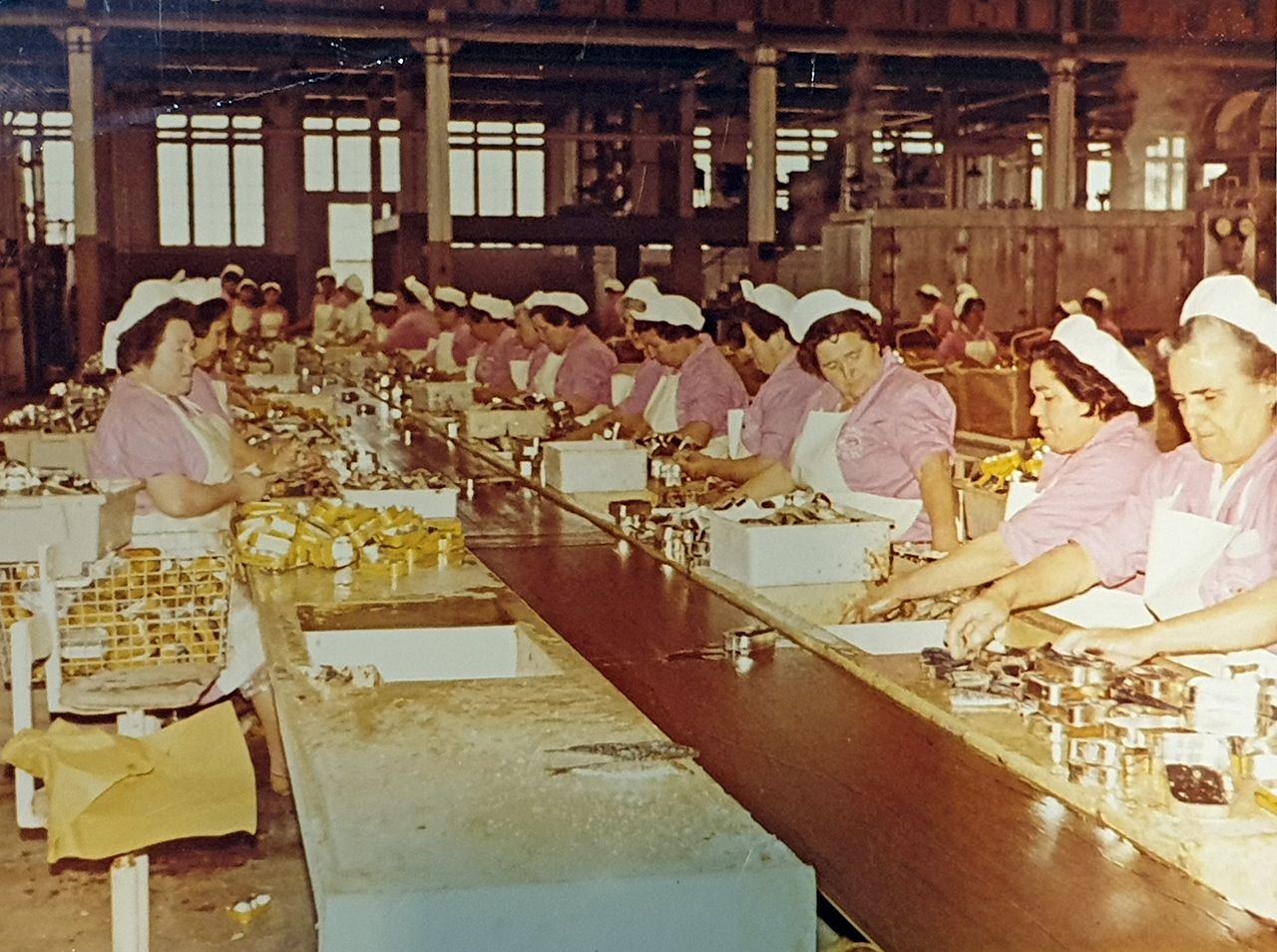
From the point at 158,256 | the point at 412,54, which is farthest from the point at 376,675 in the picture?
the point at 158,256

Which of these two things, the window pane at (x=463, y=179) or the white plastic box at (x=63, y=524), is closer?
the white plastic box at (x=63, y=524)

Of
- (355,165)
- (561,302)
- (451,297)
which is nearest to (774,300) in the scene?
(561,302)

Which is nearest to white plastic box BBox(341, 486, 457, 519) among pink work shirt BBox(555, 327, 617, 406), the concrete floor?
the concrete floor

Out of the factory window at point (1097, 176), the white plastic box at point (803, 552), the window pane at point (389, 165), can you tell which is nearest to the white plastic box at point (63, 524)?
the white plastic box at point (803, 552)

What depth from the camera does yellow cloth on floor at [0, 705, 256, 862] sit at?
2.39m

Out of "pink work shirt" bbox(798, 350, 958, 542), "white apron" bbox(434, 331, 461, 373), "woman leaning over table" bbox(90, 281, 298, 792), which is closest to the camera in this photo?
"pink work shirt" bbox(798, 350, 958, 542)

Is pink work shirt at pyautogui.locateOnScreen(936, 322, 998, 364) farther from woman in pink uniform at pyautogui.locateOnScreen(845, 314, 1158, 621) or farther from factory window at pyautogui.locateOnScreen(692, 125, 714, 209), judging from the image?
factory window at pyautogui.locateOnScreen(692, 125, 714, 209)

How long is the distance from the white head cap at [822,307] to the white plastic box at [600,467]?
114 cm

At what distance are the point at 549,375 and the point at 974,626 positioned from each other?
25.6ft

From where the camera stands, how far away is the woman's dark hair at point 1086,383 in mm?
3678

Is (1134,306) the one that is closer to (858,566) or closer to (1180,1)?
(1180,1)

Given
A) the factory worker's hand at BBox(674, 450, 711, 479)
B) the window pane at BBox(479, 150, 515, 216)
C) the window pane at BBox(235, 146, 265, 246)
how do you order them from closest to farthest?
the factory worker's hand at BBox(674, 450, 711, 479) → the window pane at BBox(235, 146, 265, 246) → the window pane at BBox(479, 150, 515, 216)

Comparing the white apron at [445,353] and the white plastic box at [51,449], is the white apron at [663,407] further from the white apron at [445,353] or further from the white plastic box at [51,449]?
the white apron at [445,353]

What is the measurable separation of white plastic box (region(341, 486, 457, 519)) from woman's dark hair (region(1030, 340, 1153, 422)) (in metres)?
1.84
